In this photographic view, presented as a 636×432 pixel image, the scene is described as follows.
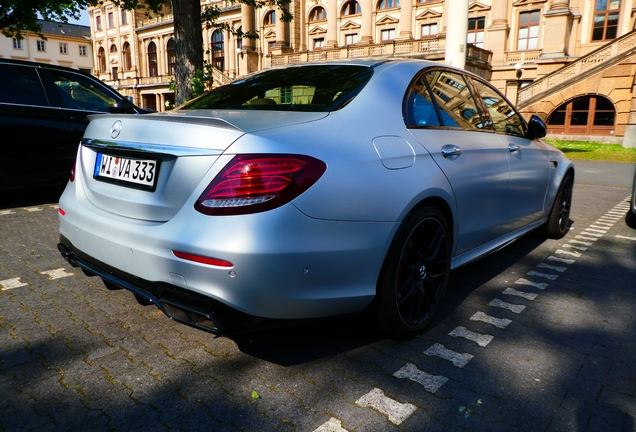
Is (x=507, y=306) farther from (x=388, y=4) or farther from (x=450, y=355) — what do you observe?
(x=388, y=4)

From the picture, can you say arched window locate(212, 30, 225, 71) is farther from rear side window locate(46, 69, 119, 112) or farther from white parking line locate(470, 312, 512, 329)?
white parking line locate(470, 312, 512, 329)

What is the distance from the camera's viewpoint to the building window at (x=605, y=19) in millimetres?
31656

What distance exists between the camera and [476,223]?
130 inches

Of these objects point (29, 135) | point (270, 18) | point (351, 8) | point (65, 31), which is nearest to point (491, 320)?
point (29, 135)

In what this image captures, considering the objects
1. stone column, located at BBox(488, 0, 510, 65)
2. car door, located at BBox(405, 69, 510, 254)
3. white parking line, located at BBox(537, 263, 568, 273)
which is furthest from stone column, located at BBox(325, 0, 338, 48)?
car door, located at BBox(405, 69, 510, 254)

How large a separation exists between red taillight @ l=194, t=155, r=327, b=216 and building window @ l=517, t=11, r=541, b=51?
127ft

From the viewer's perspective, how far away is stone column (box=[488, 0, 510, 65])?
3538 cm

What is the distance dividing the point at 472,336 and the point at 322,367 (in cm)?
99

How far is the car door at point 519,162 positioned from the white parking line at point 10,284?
12.3 feet

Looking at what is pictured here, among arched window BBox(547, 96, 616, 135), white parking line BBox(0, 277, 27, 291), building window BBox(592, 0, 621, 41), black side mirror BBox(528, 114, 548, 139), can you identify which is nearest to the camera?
white parking line BBox(0, 277, 27, 291)

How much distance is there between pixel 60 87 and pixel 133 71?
217 ft

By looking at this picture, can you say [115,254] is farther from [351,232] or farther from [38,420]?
[351,232]

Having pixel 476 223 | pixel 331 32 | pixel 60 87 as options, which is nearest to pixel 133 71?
pixel 331 32

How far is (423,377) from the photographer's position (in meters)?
2.39
